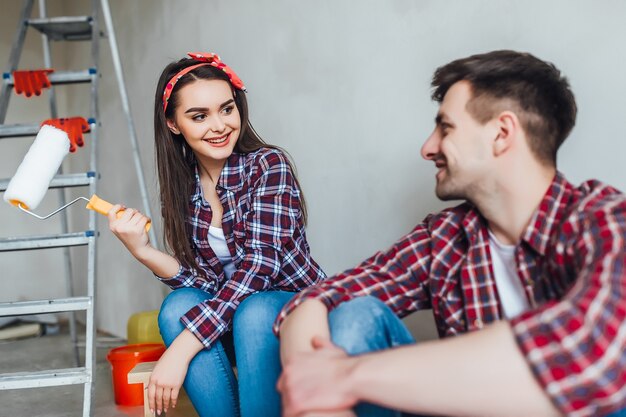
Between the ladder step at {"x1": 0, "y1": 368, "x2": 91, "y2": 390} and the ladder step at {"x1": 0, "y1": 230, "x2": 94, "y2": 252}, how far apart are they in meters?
0.44

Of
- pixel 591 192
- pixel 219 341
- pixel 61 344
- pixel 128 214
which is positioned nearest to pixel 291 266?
pixel 219 341

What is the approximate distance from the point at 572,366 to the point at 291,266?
3.15 feet

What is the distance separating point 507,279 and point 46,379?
4.61 feet

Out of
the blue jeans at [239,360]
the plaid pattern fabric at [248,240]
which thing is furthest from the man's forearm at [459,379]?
the plaid pattern fabric at [248,240]

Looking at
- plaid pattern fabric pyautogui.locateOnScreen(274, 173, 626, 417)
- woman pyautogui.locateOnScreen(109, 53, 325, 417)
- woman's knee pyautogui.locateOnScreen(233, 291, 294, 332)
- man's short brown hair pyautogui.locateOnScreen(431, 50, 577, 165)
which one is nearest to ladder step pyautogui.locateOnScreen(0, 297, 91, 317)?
woman pyautogui.locateOnScreen(109, 53, 325, 417)

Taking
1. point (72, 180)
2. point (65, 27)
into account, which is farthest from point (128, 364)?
point (65, 27)

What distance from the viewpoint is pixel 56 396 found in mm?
2764

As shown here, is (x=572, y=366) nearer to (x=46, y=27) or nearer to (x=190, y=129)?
(x=190, y=129)

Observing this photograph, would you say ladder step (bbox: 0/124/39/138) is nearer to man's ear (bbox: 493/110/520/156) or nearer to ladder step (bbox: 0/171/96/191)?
ladder step (bbox: 0/171/96/191)

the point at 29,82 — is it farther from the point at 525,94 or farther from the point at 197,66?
the point at 525,94

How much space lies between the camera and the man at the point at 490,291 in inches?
36.9

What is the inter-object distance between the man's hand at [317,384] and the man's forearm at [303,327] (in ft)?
0.36

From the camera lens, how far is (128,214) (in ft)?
5.70

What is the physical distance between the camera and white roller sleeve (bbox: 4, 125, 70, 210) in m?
1.68
